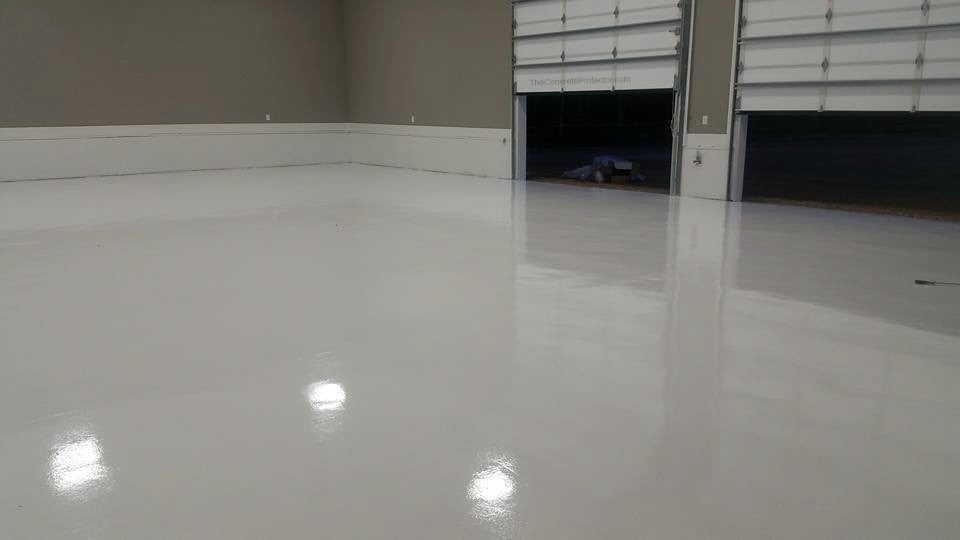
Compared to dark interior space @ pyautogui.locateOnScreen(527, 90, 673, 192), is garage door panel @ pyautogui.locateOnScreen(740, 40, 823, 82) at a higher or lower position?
higher

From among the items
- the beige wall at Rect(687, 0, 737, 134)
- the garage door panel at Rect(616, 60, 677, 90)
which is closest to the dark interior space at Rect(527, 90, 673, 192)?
the garage door panel at Rect(616, 60, 677, 90)

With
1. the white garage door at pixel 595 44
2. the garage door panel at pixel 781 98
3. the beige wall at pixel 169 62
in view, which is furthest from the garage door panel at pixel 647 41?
the beige wall at pixel 169 62

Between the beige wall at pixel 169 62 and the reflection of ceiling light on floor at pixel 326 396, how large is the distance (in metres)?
12.4

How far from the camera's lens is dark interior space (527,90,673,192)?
66.3 ft

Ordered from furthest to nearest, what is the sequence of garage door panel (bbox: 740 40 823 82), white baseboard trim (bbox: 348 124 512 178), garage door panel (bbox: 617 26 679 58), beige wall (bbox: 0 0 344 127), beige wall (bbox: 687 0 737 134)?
white baseboard trim (bbox: 348 124 512 178)
beige wall (bbox: 0 0 344 127)
garage door panel (bbox: 617 26 679 58)
beige wall (bbox: 687 0 737 134)
garage door panel (bbox: 740 40 823 82)

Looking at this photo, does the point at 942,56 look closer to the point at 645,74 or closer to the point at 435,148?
the point at 645,74

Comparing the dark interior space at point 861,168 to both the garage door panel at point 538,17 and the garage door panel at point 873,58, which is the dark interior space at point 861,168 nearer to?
the garage door panel at point 873,58

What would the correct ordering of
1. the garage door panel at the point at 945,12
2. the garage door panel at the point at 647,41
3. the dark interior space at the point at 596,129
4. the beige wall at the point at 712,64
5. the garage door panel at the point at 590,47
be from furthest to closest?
the dark interior space at the point at 596,129 < the garage door panel at the point at 590,47 < the garage door panel at the point at 647,41 < the beige wall at the point at 712,64 < the garage door panel at the point at 945,12

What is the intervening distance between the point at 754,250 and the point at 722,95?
13.5ft

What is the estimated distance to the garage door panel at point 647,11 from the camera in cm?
1085

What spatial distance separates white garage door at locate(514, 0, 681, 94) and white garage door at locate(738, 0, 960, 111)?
131 centimetres

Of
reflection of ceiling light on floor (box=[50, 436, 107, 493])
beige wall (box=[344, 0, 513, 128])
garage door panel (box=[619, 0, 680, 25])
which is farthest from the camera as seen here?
beige wall (box=[344, 0, 513, 128])

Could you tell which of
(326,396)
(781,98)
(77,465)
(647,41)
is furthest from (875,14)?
(77,465)

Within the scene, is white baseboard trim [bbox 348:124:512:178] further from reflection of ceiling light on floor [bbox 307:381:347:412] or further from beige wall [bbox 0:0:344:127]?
reflection of ceiling light on floor [bbox 307:381:347:412]
